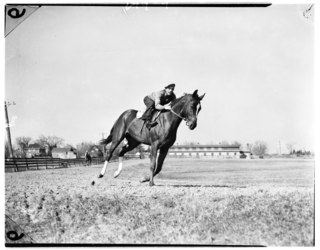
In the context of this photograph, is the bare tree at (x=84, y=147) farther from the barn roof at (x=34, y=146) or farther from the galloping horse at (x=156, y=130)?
the barn roof at (x=34, y=146)

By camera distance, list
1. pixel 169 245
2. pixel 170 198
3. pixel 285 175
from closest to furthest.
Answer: pixel 169 245 → pixel 170 198 → pixel 285 175

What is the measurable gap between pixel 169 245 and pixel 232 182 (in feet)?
10.4

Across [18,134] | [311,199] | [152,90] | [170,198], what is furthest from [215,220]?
[18,134]

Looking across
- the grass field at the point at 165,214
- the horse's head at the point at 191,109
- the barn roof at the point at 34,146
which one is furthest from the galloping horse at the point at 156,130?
the barn roof at the point at 34,146

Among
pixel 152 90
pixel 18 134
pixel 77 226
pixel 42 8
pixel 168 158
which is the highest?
pixel 42 8

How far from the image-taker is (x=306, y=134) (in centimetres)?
840

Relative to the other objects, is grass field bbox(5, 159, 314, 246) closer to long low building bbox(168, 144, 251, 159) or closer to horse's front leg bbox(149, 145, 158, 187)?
horse's front leg bbox(149, 145, 158, 187)

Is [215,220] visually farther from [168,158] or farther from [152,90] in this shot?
[152,90]

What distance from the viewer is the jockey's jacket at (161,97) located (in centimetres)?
876

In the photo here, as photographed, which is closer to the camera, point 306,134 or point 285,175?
point 306,134

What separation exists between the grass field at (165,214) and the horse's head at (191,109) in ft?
4.98

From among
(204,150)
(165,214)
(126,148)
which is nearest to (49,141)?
(126,148)

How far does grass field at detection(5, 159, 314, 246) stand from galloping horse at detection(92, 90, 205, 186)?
0.76 metres

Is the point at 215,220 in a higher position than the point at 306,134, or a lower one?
lower
